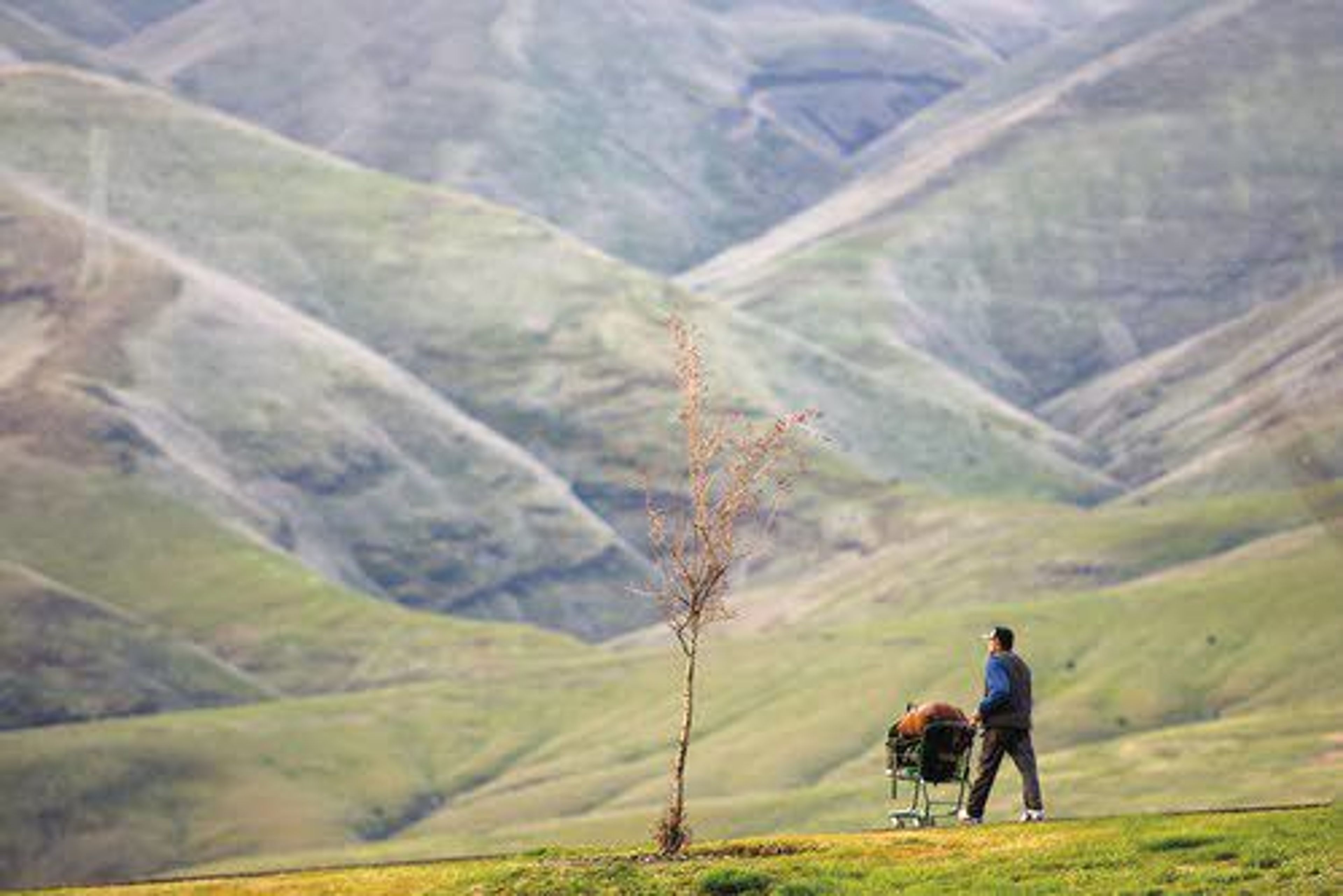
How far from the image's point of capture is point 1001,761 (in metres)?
36.7

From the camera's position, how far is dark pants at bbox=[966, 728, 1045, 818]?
36.5m

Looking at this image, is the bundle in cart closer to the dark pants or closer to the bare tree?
the dark pants

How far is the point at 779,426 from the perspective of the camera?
130 feet

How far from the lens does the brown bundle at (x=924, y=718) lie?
3628 cm

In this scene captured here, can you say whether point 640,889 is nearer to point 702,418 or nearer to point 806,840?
point 806,840

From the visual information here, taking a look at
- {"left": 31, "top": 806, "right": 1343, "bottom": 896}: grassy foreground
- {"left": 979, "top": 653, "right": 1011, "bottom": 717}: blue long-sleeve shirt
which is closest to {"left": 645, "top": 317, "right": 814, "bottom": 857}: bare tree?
{"left": 31, "top": 806, "right": 1343, "bottom": 896}: grassy foreground

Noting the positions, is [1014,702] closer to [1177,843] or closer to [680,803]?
[1177,843]

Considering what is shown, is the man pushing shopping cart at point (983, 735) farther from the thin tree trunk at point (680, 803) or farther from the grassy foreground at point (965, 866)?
the thin tree trunk at point (680, 803)

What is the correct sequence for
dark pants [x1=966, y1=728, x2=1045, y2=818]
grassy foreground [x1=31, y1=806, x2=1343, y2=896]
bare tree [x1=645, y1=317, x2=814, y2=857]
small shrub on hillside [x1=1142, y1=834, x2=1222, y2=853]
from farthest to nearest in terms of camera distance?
1. bare tree [x1=645, y1=317, x2=814, y2=857]
2. dark pants [x1=966, y1=728, x2=1045, y2=818]
3. small shrub on hillside [x1=1142, y1=834, x2=1222, y2=853]
4. grassy foreground [x1=31, y1=806, x2=1343, y2=896]

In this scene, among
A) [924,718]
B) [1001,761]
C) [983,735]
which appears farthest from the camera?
[983,735]

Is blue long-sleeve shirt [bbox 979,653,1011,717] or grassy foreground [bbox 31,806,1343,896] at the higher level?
blue long-sleeve shirt [bbox 979,653,1011,717]

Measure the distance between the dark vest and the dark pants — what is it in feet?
0.43

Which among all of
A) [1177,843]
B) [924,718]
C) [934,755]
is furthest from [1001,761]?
[1177,843]

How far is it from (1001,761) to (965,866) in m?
4.31
